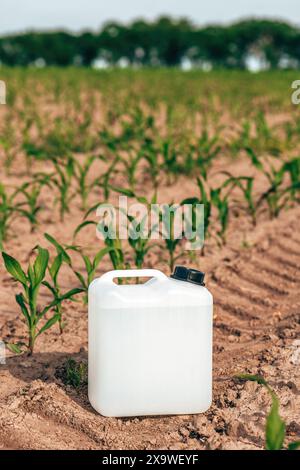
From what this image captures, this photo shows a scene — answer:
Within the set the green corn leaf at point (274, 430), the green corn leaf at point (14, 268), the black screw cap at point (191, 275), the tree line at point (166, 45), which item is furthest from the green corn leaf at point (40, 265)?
the tree line at point (166, 45)

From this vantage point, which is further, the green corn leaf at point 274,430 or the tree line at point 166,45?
the tree line at point 166,45

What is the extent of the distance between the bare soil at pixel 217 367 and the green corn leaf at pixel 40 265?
1.19 ft

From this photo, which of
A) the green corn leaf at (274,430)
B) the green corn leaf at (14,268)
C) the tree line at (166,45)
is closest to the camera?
the green corn leaf at (274,430)

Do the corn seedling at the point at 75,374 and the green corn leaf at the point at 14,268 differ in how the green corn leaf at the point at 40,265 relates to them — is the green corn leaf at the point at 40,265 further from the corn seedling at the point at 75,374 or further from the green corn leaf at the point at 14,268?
the corn seedling at the point at 75,374

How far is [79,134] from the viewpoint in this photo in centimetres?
888

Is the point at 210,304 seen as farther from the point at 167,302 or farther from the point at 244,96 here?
the point at 244,96

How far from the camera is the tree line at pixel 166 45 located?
7569 cm

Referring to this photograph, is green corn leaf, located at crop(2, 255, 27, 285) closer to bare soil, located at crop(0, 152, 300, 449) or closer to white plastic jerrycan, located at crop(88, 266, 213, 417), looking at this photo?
bare soil, located at crop(0, 152, 300, 449)

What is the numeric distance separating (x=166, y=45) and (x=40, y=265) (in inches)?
3049

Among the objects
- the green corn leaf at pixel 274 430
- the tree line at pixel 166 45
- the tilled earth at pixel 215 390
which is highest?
the tree line at pixel 166 45

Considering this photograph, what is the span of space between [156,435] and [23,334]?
1157 millimetres

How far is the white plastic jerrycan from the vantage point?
2680 mm

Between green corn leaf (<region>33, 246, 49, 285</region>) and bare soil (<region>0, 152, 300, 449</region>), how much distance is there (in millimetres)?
363
